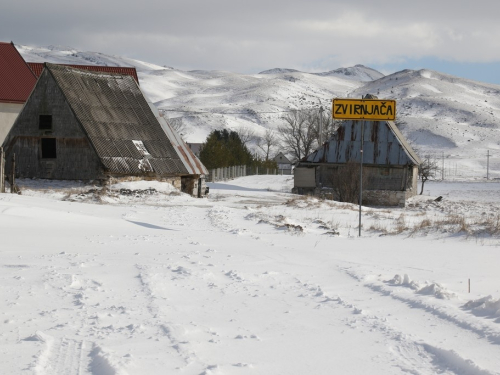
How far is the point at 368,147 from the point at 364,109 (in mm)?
26069

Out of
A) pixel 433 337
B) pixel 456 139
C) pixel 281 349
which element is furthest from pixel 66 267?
pixel 456 139


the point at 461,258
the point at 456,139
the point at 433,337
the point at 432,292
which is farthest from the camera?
the point at 456,139

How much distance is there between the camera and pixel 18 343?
5.58 m

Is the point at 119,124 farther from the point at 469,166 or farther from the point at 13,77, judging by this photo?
the point at 469,166

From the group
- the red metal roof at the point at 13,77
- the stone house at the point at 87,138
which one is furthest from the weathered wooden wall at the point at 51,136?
the red metal roof at the point at 13,77

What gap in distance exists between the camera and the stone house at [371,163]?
42031 millimetres

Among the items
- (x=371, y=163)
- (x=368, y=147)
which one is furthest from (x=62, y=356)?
(x=368, y=147)

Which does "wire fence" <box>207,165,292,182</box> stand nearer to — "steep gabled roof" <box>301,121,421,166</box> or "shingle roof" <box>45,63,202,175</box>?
"steep gabled roof" <box>301,121,421,166</box>

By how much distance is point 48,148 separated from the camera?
1219 inches

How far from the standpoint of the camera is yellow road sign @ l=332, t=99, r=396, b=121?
57.4 ft

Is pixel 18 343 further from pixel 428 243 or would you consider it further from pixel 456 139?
pixel 456 139

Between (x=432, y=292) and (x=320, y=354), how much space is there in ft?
9.29

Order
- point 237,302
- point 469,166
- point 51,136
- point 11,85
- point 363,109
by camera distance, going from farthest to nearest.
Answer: point 469,166 → point 11,85 → point 51,136 → point 363,109 → point 237,302

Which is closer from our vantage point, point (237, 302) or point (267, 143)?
point (237, 302)
